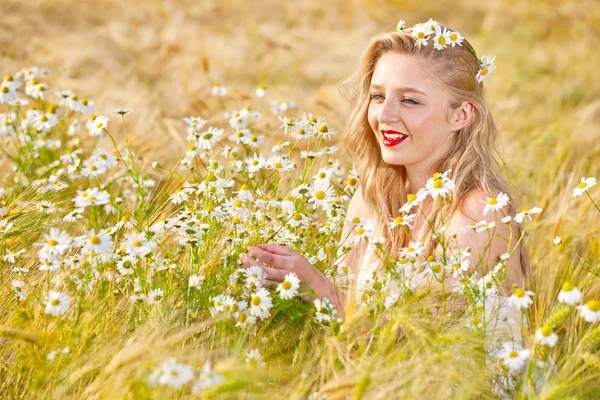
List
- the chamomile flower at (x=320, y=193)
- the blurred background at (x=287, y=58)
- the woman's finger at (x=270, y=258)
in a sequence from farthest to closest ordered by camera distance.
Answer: the blurred background at (x=287, y=58) → the chamomile flower at (x=320, y=193) → the woman's finger at (x=270, y=258)

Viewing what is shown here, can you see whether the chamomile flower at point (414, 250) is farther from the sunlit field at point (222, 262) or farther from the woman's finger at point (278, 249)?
the woman's finger at point (278, 249)

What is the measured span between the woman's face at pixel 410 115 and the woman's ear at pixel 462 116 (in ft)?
0.06

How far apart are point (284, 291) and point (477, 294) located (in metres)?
0.53

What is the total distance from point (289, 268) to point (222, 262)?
205 millimetres

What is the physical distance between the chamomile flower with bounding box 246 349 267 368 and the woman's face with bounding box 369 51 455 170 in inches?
46.0

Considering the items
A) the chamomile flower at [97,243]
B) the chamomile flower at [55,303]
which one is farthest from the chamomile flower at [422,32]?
Answer: the chamomile flower at [55,303]

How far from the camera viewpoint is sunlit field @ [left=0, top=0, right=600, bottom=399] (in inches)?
73.7

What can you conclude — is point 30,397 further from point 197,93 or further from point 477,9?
point 477,9

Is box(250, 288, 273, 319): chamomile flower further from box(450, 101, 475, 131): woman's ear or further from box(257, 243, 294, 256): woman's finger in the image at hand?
box(450, 101, 475, 131): woman's ear

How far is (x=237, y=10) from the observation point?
30.0ft

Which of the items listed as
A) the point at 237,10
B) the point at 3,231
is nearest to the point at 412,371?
the point at 3,231

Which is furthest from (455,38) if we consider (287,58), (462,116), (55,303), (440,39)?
(287,58)

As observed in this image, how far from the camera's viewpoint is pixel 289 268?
2369 millimetres

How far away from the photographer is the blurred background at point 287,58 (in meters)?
4.61
